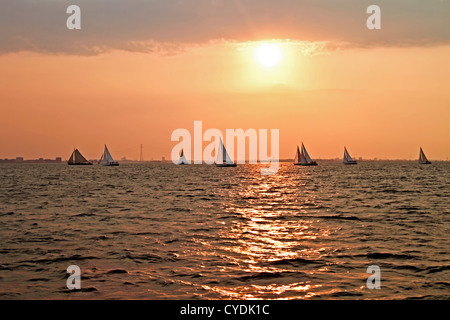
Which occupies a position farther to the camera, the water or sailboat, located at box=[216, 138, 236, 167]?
sailboat, located at box=[216, 138, 236, 167]

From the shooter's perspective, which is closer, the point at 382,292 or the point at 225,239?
the point at 382,292

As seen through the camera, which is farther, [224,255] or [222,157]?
[222,157]

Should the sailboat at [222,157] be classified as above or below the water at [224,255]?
above

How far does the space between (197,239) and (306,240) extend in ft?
18.0

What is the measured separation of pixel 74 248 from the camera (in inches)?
743

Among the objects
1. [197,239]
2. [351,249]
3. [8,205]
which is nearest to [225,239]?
[197,239]

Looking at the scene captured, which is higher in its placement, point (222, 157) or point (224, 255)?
point (222, 157)

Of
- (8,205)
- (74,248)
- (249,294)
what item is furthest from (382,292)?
(8,205)

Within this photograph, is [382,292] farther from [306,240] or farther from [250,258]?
[306,240]

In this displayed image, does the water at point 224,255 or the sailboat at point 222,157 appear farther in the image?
the sailboat at point 222,157

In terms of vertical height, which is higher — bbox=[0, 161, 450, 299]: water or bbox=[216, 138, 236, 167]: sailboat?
bbox=[216, 138, 236, 167]: sailboat
